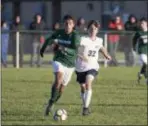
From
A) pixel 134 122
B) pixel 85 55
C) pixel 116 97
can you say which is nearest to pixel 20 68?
pixel 116 97

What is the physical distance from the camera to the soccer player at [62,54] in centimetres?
1316

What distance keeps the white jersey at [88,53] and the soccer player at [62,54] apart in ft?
1.85

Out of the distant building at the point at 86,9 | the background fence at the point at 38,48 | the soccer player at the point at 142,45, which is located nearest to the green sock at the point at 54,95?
the soccer player at the point at 142,45

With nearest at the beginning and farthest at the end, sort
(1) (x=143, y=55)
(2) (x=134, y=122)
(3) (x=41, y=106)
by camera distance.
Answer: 1. (2) (x=134, y=122)
2. (3) (x=41, y=106)
3. (1) (x=143, y=55)

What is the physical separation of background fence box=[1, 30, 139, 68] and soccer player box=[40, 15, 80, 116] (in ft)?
39.0

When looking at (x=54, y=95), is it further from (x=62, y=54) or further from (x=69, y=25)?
(x=69, y=25)

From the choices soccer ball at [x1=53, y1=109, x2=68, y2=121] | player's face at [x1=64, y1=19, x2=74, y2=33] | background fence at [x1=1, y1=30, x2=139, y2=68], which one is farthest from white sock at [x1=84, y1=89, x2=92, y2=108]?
background fence at [x1=1, y1=30, x2=139, y2=68]

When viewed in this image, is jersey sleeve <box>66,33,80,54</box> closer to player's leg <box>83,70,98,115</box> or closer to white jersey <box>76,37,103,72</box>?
white jersey <box>76,37,103,72</box>

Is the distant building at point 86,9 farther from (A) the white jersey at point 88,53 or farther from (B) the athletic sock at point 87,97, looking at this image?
(B) the athletic sock at point 87,97

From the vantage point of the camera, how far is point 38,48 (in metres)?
25.4

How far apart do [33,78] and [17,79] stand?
0.66m

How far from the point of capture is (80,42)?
13641mm

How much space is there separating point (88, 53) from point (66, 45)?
851 mm

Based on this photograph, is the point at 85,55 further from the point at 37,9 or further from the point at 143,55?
the point at 37,9
